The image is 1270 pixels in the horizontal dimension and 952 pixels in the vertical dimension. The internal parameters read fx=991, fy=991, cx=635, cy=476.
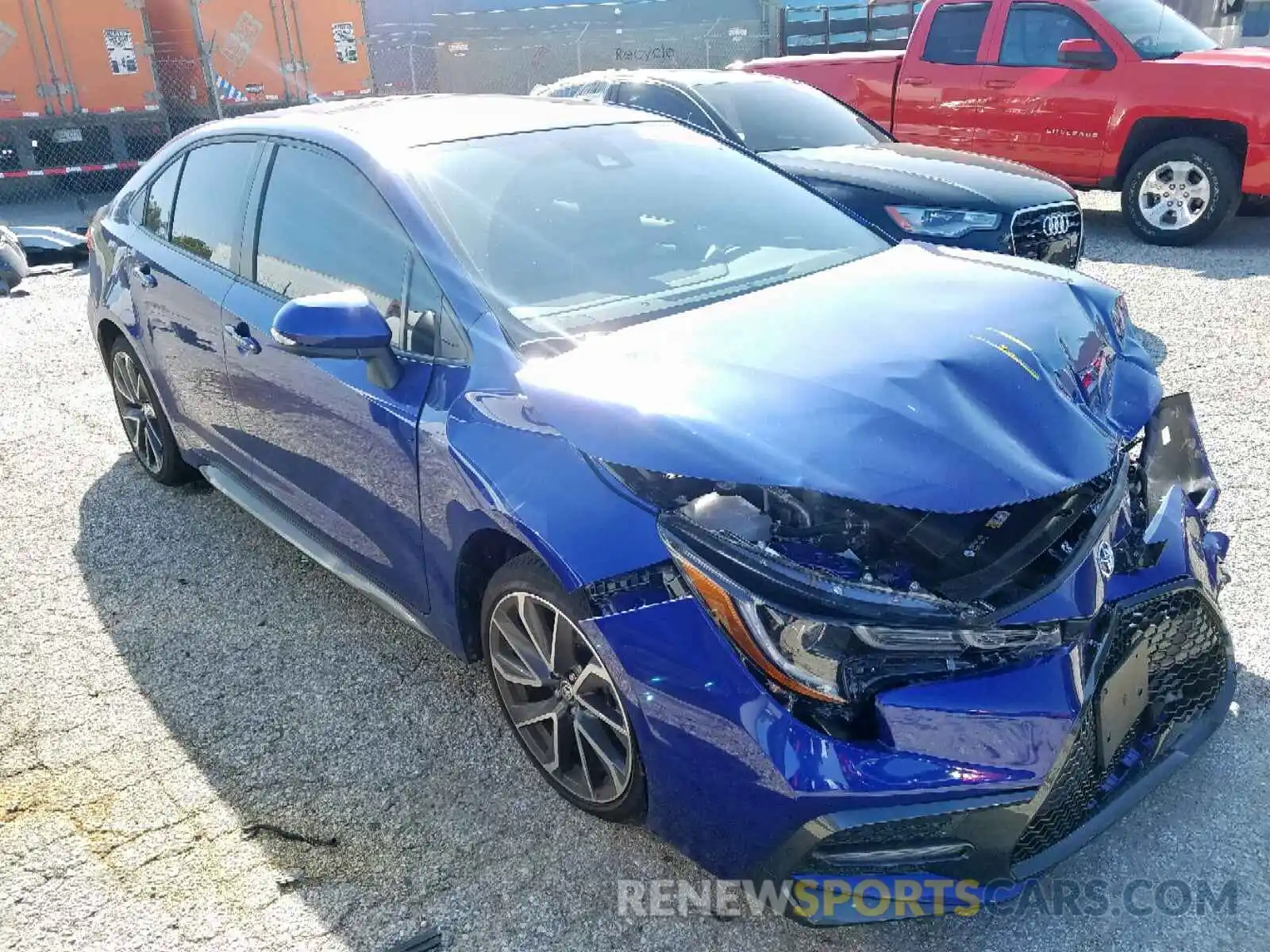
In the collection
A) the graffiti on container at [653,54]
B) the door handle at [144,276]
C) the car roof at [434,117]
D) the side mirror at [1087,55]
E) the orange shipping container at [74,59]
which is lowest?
the door handle at [144,276]

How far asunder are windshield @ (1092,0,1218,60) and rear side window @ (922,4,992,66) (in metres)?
0.92

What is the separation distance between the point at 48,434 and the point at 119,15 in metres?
10.2

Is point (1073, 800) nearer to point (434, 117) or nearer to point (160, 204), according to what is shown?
point (434, 117)

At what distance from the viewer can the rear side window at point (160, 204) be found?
13.1 ft

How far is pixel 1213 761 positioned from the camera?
253 centimetres

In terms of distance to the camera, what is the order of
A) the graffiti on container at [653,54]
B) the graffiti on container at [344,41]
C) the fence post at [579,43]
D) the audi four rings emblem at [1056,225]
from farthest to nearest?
the fence post at [579,43], the graffiti on container at [653,54], the graffiti on container at [344,41], the audi four rings emblem at [1056,225]

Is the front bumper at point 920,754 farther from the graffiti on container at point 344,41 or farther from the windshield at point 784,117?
the graffiti on container at point 344,41

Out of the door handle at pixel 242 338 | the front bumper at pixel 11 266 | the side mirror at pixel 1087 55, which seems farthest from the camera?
the front bumper at pixel 11 266

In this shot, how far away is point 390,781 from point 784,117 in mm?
5611

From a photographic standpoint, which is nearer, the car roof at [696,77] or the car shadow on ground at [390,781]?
the car shadow on ground at [390,781]

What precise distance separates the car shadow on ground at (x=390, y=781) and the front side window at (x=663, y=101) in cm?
434

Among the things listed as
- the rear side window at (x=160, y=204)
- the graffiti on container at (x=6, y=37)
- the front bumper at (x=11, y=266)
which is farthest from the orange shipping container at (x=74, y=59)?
the rear side window at (x=160, y=204)

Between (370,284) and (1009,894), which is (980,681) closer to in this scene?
(1009,894)

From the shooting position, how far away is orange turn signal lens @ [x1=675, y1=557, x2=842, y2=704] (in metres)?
1.88
